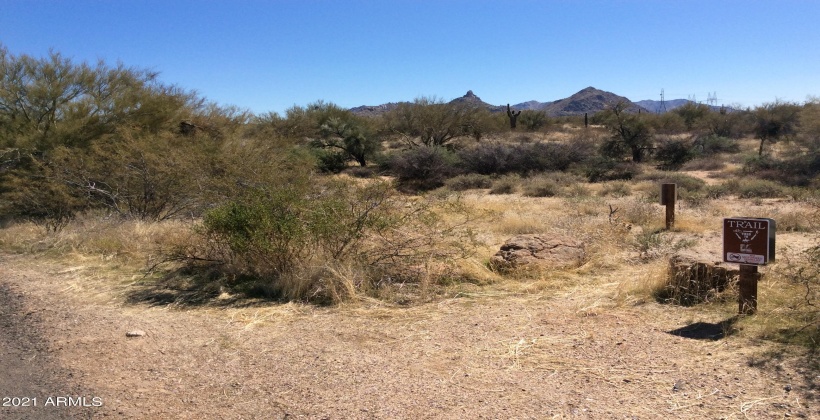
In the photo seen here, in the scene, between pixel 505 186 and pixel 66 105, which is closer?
pixel 66 105

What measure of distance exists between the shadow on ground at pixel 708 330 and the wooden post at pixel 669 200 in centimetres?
600

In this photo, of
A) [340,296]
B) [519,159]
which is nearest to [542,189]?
[519,159]

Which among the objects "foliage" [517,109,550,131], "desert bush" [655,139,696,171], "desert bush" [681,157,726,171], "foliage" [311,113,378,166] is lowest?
"desert bush" [681,157,726,171]

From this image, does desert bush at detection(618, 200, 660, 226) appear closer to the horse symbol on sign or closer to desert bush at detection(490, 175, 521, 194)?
the horse symbol on sign

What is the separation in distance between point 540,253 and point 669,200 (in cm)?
429

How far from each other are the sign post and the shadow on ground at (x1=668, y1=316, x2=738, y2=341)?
236 millimetres

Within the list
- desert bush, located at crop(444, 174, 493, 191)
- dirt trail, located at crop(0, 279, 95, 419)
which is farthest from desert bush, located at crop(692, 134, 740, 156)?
dirt trail, located at crop(0, 279, 95, 419)

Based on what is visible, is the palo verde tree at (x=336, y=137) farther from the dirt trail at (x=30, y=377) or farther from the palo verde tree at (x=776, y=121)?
the dirt trail at (x=30, y=377)

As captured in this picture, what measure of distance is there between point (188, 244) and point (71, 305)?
2362 mm

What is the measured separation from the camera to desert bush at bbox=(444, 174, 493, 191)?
950 inches

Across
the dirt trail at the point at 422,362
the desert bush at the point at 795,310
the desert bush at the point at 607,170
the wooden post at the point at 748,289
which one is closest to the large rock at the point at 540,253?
the dirt trail at the point at 422,362

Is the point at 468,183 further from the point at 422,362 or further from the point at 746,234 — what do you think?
the point at 422,362

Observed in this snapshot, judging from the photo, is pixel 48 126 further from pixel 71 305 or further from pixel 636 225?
pixel 636 225

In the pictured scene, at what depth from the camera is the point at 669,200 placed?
37.5 ft
